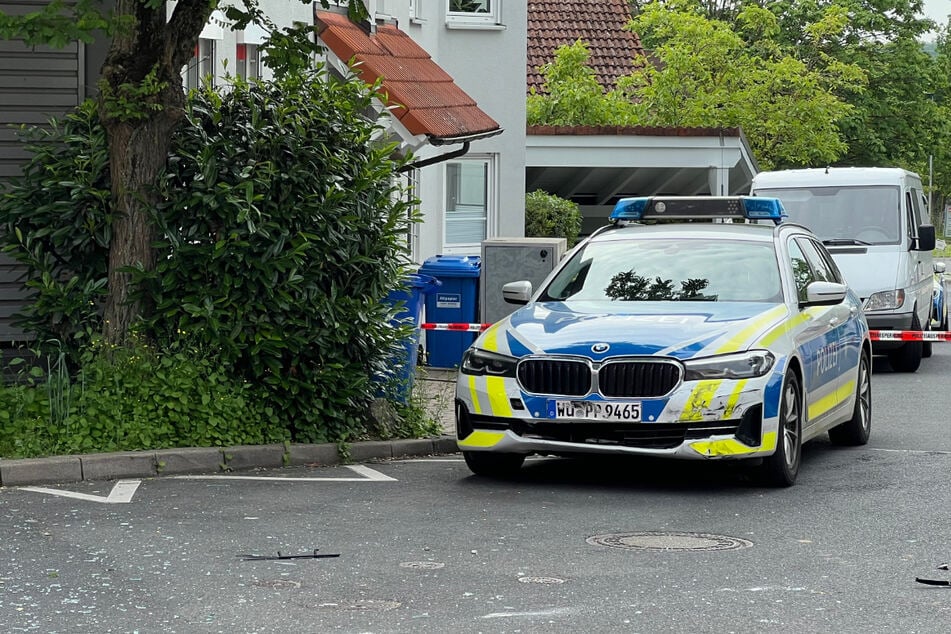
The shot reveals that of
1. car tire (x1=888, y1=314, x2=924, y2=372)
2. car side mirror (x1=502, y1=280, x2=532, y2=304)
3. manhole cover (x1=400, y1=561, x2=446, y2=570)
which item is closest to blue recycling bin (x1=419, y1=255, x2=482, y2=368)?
car tire (x1=888, y1=314, x2=924, y2=372)

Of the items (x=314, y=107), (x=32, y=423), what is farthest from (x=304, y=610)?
(x=314, y=107)

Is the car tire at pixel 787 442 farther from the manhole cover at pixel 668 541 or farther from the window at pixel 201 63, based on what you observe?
the window at pixel 201 63

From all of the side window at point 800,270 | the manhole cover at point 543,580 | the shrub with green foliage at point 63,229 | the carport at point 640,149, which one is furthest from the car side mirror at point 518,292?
the carport at point 640,149

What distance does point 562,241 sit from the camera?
17453 millimetres

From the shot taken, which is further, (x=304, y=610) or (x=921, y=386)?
(x=921, y=386)

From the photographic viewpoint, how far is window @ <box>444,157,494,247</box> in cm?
2302

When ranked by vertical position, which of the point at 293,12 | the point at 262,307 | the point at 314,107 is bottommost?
the point at 262,307

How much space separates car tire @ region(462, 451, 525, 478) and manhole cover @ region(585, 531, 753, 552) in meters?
1.93

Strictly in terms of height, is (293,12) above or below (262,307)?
above

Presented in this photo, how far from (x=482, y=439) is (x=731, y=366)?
156 cm

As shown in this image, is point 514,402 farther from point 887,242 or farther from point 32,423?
point 887,242

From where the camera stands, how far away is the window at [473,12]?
23031 millimetres

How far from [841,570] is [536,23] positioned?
33939 millimetres

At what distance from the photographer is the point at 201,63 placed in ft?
49.0
